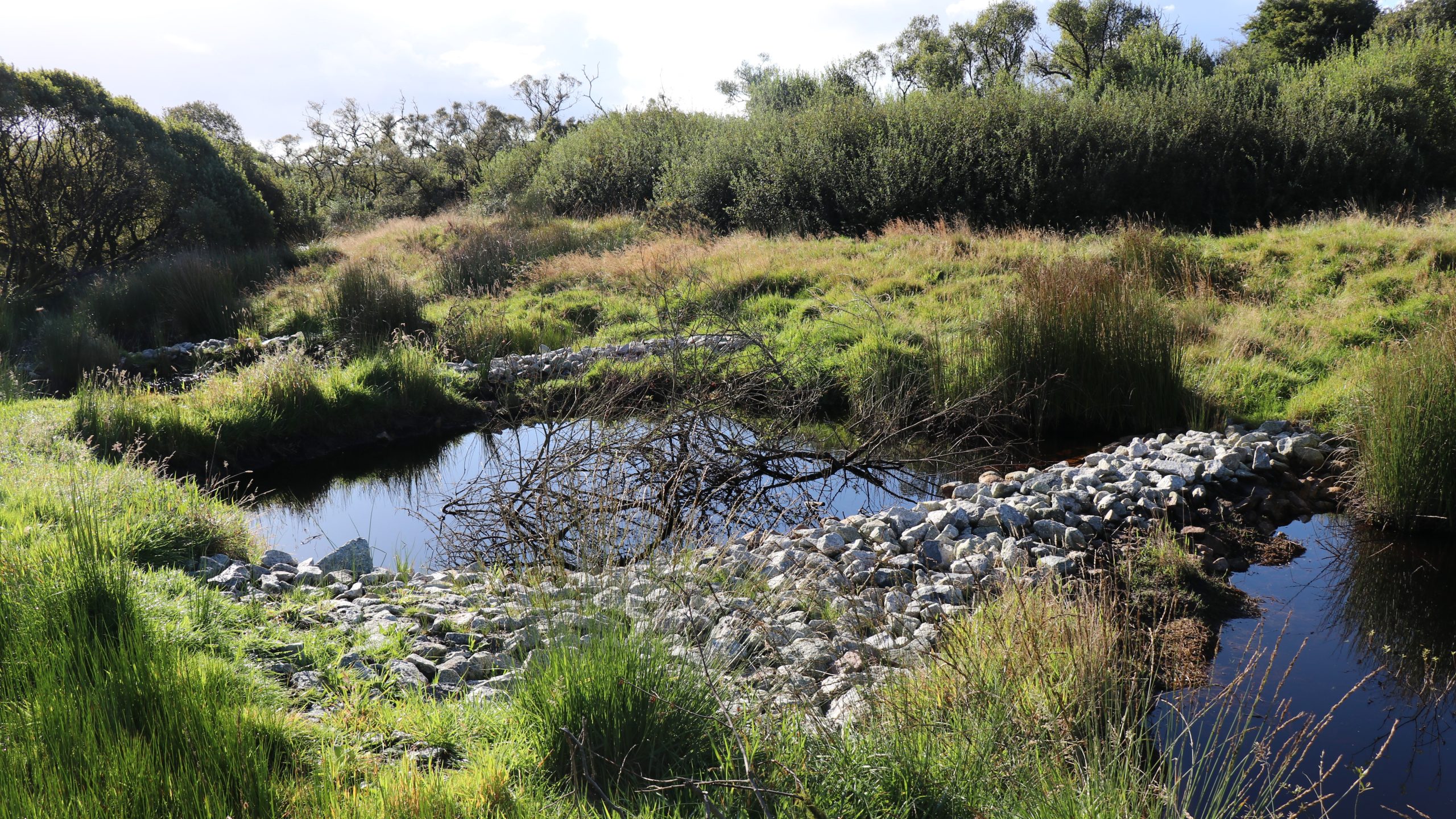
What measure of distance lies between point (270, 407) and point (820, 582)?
5.95m

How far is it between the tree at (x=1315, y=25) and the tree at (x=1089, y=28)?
3.91m

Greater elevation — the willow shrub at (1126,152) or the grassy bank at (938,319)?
the willow shrub at (1126,152)

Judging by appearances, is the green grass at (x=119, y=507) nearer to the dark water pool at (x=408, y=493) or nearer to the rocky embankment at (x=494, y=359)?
the dark water pool at (x=408, y=493)

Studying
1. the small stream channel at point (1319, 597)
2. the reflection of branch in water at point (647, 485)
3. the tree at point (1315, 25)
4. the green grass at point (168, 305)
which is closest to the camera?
the small stream channel at point (1319, 597)

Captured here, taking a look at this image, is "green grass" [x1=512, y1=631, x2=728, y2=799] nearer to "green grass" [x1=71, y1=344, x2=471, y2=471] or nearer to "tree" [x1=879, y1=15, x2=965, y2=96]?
"green grass" [x1=71, y1=344, x2=471, y2=471]

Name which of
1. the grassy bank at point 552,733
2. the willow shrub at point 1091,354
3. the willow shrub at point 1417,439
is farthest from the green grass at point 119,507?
the willow shrub at point 1417,439

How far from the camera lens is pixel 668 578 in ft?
8.91

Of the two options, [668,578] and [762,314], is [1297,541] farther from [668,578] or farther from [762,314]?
[762,314]

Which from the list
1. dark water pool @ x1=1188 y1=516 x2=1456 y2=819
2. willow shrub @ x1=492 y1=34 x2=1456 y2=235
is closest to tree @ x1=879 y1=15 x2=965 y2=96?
willow shrub @ x1=492 y1=34 x2=1456 y2=235

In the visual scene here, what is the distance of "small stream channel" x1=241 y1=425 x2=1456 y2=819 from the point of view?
296 cm

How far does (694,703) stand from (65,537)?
2620mm

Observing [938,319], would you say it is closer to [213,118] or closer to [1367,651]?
[1367,651]

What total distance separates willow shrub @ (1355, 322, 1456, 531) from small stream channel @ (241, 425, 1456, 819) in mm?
220

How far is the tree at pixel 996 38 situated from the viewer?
33.2 meters
